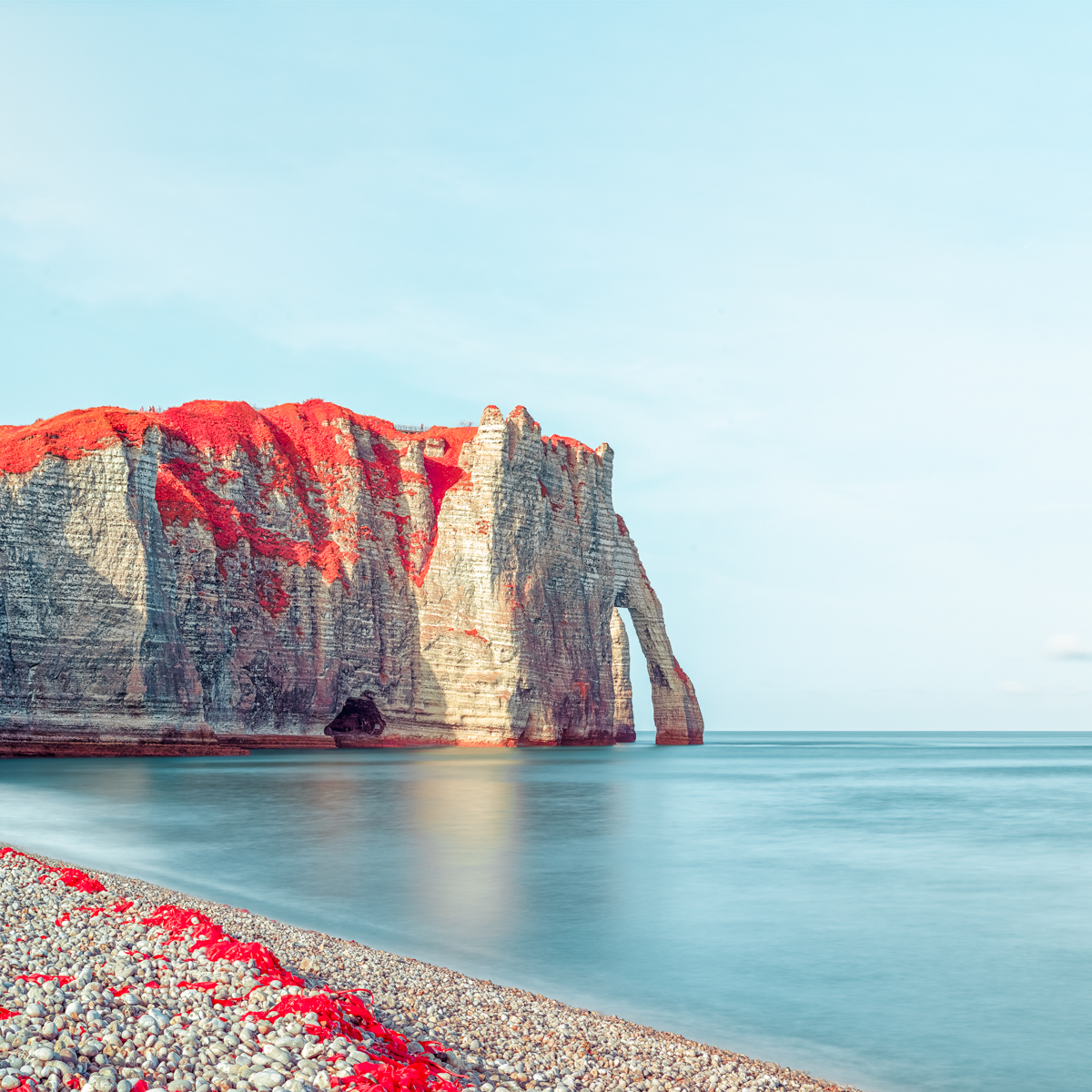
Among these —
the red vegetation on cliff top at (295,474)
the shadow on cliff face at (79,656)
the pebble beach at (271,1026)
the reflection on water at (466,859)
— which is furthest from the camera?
the red vegetation on cliff top at (295,474)

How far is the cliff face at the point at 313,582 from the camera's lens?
53.5m

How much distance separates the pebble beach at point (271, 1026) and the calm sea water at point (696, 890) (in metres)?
1.72

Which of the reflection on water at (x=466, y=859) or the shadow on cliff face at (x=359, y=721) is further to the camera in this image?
the shadow on cliff face at (x=359, y=721)

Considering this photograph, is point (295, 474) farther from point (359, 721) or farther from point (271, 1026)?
point (271, 1026)

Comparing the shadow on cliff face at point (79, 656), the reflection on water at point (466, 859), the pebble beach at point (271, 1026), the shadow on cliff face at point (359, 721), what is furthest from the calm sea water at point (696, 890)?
the shadow on cliff face at point (359, 721)

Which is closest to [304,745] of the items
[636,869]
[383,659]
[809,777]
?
[383,659]

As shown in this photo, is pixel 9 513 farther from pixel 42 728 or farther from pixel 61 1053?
pixel 61 1053

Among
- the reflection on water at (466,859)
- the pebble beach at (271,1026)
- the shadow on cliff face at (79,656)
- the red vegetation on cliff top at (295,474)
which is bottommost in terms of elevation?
the reflection on water at (466,859)

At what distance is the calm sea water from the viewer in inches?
437

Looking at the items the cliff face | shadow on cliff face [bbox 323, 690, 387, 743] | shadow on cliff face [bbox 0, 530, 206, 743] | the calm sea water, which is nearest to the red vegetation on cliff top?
the cliff face

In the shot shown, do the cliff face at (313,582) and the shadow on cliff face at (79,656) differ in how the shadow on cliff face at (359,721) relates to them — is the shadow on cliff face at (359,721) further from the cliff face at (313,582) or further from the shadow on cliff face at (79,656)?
the shadow on cliff face at (79,656)

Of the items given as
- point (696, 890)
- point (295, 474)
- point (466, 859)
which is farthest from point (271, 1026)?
point (295, 474)

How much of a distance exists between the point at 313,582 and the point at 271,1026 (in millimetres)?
64601

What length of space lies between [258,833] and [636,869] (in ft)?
31.8
